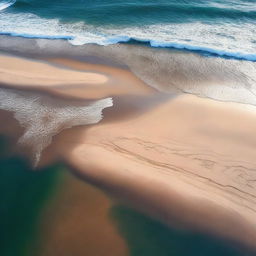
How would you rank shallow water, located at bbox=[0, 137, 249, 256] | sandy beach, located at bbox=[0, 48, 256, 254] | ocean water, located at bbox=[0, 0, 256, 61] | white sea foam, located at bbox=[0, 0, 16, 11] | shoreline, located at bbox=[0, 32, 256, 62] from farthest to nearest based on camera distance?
white sea foam, located at bbox=[0, 0, 16, 11], ocean water, located at bbox=[0, 0, 256, 61], shoreline, located at bbox=[0, 32, 256, 62], sandy beach, located at bbox=[0, 48, 256, 254], shallow water, located at bbox=[0, 137, 249, 256]

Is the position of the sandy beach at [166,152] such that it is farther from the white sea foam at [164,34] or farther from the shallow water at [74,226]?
the white sea foam at [164,34]

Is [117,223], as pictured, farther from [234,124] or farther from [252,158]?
[234,124]

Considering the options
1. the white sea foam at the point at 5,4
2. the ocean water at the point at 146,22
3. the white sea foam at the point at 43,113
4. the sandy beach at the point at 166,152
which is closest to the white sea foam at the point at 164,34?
the ocean water at the point at 146,22

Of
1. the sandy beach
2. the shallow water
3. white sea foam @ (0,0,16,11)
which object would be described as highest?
white sea foam @ (0,0,16,11)

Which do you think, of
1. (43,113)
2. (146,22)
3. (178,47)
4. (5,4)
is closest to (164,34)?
(178,47)

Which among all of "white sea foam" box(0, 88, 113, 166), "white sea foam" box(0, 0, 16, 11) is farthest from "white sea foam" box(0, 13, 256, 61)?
"white sea foam" box(0, 88, 113, 166)

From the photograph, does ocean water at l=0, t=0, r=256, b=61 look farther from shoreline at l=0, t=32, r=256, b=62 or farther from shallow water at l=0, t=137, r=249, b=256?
shallow water at l=0, t=137, r=249, b=256
